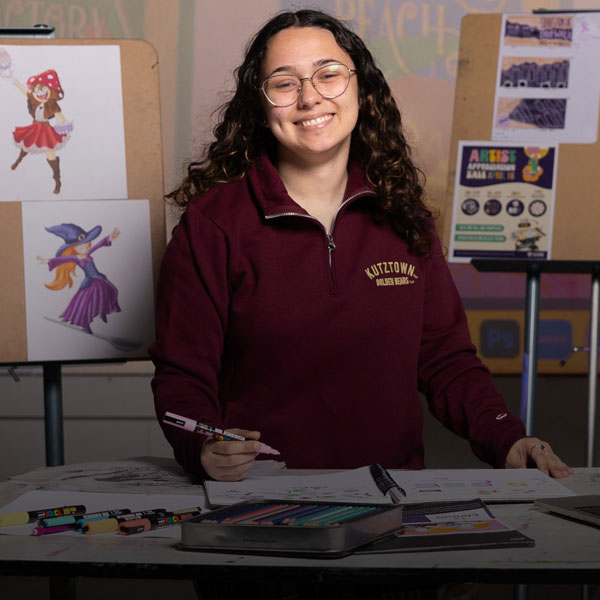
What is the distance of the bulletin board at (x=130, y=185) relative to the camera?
1790 millimetres

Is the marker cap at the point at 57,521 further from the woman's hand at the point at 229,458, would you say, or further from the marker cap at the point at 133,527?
the woman's hand at the point at 229,458

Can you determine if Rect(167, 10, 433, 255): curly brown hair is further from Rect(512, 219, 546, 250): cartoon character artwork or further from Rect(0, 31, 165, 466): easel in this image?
Rect(512, 219, 546, 250): cartoon character artwork

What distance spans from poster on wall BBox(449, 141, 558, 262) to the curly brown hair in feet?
2.19

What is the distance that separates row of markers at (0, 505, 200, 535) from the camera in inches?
35.2

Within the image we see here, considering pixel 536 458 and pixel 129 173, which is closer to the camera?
pixel 536 458

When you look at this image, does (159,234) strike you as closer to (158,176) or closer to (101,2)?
(158,176)

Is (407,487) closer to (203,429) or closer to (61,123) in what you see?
(203,429)

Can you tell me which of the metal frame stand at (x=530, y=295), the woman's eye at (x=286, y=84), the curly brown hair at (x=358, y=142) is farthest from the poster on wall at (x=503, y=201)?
the woman's eye at (x=286, y=84)

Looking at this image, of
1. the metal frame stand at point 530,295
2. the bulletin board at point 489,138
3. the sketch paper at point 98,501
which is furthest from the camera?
the bulletin board at point 489,138

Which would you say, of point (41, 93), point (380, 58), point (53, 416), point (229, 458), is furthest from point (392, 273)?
point (380, 58)

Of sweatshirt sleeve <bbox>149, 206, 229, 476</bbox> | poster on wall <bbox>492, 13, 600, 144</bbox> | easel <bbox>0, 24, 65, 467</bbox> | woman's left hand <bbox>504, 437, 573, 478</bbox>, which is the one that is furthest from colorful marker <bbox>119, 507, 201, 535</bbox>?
poster on wall <bbox>492, 13, 600, 144</bbox>

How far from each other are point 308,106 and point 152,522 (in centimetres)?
79

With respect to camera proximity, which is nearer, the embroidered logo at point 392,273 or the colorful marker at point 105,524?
the colorful marker at point 105,524

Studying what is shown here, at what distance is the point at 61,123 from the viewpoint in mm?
1822
